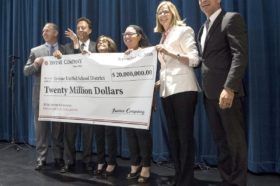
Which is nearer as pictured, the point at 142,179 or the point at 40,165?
the point at 142,179

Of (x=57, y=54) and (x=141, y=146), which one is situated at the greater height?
(x=57, y=54)

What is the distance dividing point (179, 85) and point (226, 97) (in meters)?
0.43

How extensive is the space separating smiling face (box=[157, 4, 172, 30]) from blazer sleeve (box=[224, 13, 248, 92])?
551mm

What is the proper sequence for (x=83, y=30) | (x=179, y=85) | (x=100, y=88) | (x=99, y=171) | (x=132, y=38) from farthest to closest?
(x=83, y=30)
(x=99, y=171)
(x=100, y=88)
(x=132, y=38)
(x=179, y=85)

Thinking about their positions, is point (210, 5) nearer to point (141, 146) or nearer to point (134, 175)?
point (141, 146)

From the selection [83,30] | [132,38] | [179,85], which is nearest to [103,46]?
[83,30]

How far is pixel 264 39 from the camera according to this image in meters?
2.99

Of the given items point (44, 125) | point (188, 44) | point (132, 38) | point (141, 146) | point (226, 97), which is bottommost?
point (141, 146)

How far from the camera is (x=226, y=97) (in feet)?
6.88

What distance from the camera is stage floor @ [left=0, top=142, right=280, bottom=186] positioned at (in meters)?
2.80

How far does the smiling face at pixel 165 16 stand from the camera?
253 centimetres

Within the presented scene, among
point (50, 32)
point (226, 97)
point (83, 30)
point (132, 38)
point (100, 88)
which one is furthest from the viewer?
point (50, 32)

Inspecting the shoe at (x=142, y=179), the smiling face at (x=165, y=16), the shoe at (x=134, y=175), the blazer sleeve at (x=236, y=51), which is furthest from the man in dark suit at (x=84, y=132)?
the blazer sleeve at (x=236, y=51)

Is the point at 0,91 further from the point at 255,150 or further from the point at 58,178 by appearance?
the point at 255,150
